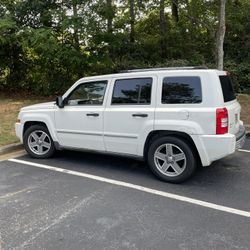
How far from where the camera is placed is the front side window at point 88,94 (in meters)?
5.34

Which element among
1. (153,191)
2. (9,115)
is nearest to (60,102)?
(153,191)

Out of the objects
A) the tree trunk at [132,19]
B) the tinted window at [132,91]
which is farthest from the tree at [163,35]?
the tinted window at [132,91]

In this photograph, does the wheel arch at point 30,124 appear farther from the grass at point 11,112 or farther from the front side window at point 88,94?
the grass at point 11,112

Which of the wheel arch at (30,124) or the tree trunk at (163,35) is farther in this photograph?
the tree trunk at (163,35)

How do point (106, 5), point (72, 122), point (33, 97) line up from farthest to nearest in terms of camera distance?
point (33, 97) → point (106, 5) → point (72, 122)

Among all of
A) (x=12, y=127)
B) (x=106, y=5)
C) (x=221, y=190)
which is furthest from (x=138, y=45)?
(x=221, y=190)

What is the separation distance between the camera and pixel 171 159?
187 inches

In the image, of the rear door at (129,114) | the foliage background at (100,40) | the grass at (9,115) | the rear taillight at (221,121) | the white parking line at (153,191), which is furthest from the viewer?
the foliage background at (100,40)

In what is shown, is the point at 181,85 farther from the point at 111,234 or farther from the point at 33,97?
the point at 33,97

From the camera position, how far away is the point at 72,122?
18.1ft

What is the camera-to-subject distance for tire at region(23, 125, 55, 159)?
5.96 meters

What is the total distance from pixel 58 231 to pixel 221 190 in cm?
227

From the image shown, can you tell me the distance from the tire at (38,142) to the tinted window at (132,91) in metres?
1.60

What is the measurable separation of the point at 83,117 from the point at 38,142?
3.86ft
